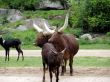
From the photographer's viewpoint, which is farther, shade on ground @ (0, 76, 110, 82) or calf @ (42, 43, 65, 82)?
shade on ground @ (0, 76, 110, 82)

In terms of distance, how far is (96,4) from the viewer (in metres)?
40.1

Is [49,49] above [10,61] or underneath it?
A: above

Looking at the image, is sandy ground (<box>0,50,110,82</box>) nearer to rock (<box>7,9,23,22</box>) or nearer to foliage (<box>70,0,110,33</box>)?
foliage (<box>70,0,110,33</box>)

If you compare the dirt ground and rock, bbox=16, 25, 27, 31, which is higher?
the dirt ground

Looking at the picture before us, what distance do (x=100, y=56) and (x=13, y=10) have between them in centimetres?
2348

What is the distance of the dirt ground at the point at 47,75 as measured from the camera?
16.8 meters

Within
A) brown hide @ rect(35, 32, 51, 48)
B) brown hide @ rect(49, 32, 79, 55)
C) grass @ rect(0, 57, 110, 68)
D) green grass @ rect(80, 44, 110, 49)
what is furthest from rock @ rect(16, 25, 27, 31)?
brown hide @ rect(35, 32, 51, 48)

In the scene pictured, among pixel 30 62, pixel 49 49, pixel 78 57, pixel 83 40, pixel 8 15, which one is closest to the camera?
pixel 49 49

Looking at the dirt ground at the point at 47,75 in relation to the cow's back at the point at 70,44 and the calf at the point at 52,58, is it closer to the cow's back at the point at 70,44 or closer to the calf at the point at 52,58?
the cow's back at the point at 70,44

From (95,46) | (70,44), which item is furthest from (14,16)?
(70,44)

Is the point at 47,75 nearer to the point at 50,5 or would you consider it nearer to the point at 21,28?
the point at 21,28

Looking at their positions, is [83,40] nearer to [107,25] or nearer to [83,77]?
[107,25]

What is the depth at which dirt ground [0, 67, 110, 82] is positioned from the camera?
16766mm

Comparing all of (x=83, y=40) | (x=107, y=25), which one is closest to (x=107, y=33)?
(x=107, y=25)
